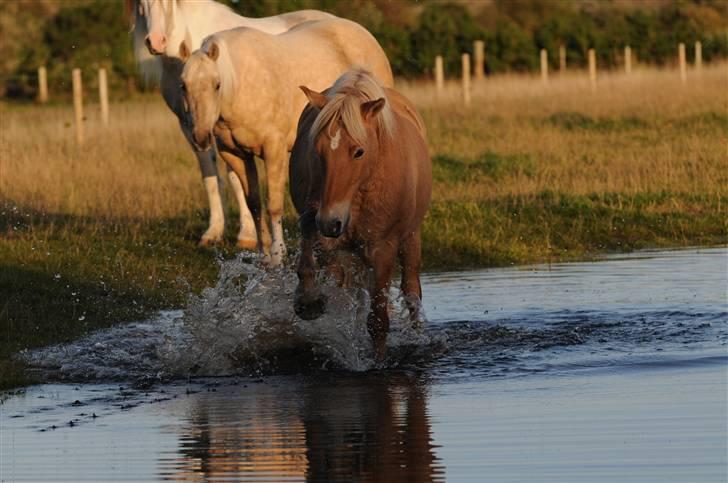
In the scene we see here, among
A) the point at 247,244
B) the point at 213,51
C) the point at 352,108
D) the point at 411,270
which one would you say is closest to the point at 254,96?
the point at 213,51

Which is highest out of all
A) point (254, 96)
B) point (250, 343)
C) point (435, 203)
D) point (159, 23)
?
point (159, 23)

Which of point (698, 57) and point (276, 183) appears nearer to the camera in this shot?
point (276, 183)

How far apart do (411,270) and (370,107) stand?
1.55 metres

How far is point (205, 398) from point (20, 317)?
2.87 metres

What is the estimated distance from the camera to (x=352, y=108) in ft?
24.9

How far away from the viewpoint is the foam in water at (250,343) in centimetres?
821

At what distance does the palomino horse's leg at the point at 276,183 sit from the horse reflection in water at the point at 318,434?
431 cm

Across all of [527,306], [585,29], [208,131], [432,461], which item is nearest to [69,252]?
[208,131]

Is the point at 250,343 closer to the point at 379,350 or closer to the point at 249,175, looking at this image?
the point at 379,350

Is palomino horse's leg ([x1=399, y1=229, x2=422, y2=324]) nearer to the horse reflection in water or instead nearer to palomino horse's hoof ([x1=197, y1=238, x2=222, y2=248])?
the horse reflection in water

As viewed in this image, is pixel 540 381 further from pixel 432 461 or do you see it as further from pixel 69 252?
pixel 69 252

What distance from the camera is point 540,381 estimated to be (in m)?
7.45

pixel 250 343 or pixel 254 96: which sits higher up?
pixel 254 96

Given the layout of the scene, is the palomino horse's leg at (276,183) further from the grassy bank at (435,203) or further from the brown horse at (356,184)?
the brown horse at (356,184)
